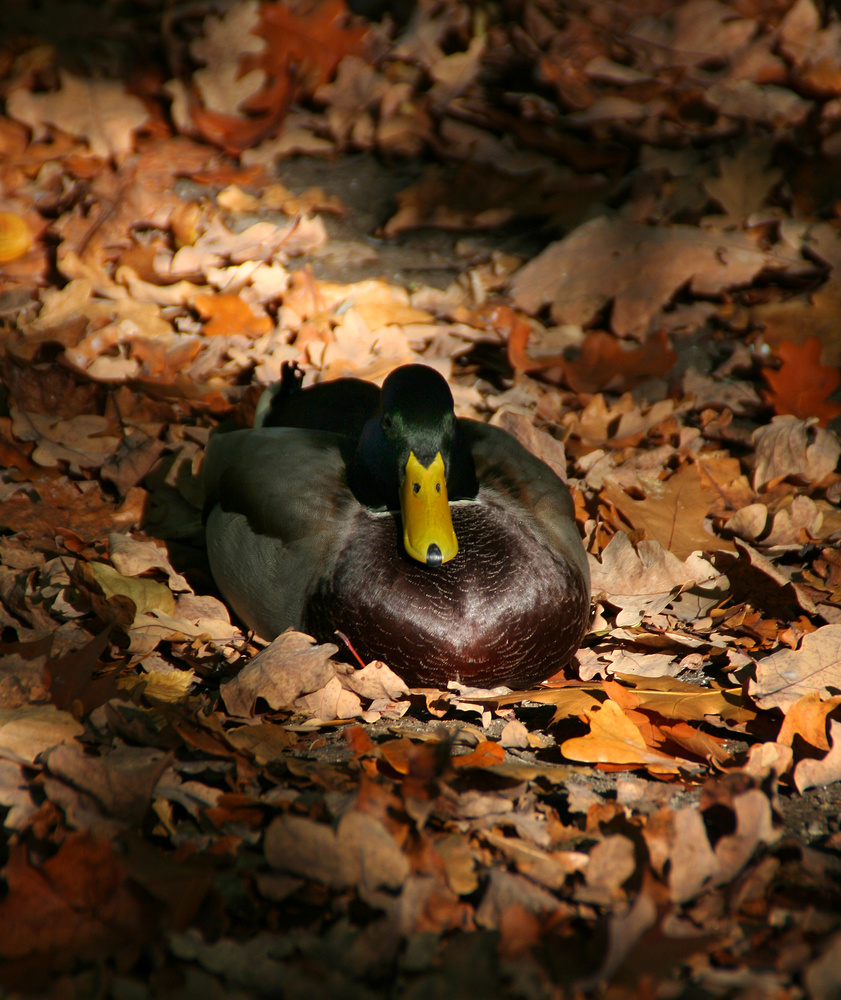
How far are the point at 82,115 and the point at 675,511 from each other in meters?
4.39

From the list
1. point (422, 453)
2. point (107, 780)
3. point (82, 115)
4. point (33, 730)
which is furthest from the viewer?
point (82, 115)

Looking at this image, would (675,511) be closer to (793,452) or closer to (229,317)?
(793,452)

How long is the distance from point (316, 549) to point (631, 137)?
12.2 ft

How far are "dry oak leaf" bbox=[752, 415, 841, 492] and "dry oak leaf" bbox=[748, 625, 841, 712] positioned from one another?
3.84ft

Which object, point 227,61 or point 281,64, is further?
point 281,64

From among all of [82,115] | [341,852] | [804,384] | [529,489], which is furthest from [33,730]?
[82,115]

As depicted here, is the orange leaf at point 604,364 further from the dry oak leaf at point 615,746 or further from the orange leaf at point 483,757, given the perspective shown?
the orange leaf at point 483,757

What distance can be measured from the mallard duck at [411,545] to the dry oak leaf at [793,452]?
0.94 meters

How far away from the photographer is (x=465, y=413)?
13.1 feet

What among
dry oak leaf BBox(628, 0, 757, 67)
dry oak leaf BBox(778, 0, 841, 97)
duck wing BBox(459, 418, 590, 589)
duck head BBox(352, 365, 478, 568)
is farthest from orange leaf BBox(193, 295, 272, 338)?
dry oak leaf BBox(778, 0, 841, 97)

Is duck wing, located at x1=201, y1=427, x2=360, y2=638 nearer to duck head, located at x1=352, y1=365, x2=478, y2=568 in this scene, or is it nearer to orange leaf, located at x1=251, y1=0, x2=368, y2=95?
duck head, located at x1=352, y1=365, x2=478, y2=568

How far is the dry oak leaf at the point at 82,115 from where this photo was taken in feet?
17.8

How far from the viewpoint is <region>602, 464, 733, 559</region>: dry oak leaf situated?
315cm

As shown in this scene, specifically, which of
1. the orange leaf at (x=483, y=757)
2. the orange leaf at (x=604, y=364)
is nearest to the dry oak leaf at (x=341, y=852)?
the orange leaf at (x=483, y=757)
